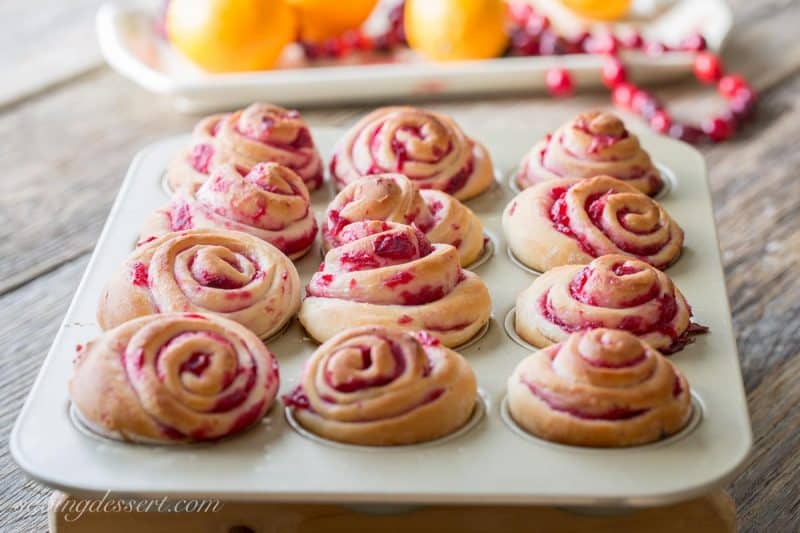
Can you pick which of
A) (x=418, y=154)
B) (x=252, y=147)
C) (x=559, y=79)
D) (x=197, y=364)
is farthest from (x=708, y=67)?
(x=197, y=364)

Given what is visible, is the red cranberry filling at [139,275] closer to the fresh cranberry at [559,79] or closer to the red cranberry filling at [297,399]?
the red cranberry filling at [297,399]

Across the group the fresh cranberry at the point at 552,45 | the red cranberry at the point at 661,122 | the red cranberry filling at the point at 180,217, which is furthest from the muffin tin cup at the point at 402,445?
the fresh cranberry at the point at 552,45

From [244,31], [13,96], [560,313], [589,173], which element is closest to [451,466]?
[560,313]

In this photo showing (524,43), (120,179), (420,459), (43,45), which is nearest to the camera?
(420,459)

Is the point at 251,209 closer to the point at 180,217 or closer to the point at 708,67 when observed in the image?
the point at 180,217

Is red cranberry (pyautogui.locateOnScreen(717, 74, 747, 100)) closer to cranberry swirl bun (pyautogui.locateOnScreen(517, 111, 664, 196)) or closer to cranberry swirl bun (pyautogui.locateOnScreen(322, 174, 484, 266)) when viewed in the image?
cranberry swirl bun (pyautogui.locateOnScreen(517, 111, 664, 196))

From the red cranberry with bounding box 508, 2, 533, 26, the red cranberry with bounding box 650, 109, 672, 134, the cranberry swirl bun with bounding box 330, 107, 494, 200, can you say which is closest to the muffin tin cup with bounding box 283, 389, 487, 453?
the cranberry swirl bun with bounding box 330, 107, 494, 200

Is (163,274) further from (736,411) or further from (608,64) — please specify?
(608,64)
